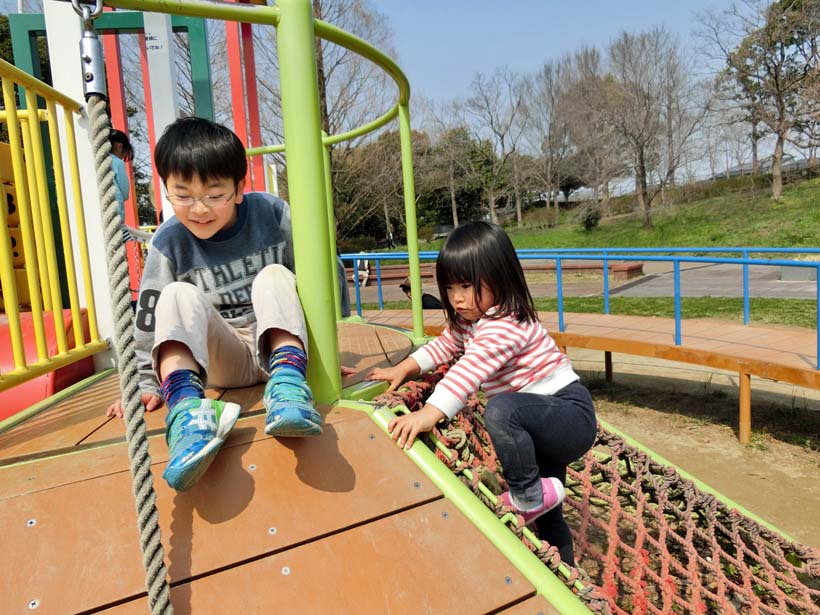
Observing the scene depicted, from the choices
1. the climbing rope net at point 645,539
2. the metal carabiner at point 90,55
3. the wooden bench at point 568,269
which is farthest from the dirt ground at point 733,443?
the wooden bench at point 568,269

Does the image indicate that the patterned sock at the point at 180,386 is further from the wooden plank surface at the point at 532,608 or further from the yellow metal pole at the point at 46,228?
the yellow metal pole at the point at 46,228

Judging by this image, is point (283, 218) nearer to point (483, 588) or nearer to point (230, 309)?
point (230, 309)

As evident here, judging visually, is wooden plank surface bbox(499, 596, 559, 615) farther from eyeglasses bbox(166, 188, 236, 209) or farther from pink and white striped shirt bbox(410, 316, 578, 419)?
eyeglasses bbox(166, 188, 236, 209)

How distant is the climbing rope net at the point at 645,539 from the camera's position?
4.27 feet

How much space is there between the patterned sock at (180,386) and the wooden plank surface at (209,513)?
0.13 m

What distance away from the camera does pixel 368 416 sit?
4.50 feet

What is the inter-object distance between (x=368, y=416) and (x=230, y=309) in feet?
1.92

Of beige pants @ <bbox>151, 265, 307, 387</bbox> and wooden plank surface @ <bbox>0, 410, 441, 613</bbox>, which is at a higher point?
beige pants @ <bbox>151, 265, 307, 387</bbox>

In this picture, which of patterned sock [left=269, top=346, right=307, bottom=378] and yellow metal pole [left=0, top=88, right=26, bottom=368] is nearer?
patterned sock [left=269, top=346, right=307, bottom=378]

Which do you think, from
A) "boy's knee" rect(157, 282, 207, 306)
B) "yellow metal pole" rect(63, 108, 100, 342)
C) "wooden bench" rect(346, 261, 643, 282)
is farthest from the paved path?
"boy's knee" rect(157, 282, 207, 306)

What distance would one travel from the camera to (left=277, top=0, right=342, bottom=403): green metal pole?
128 cm

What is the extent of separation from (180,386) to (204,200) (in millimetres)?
469

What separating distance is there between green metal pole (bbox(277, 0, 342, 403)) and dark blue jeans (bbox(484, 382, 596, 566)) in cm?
49

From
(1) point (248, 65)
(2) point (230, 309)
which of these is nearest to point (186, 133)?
(2) point (230, 309)
